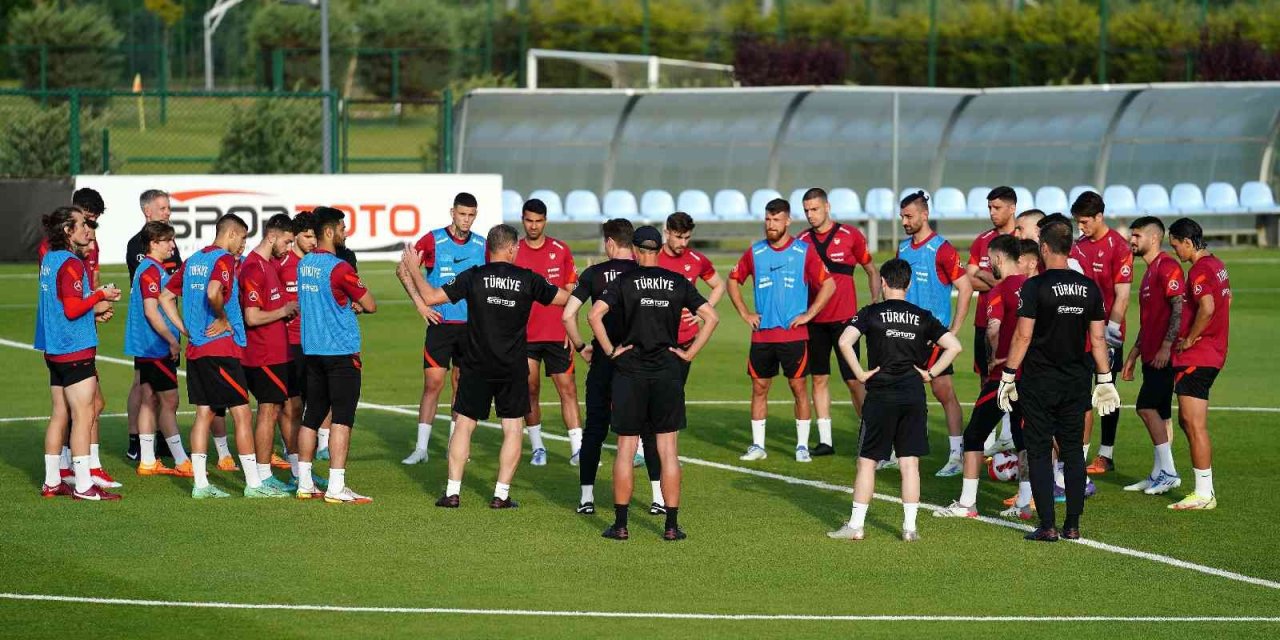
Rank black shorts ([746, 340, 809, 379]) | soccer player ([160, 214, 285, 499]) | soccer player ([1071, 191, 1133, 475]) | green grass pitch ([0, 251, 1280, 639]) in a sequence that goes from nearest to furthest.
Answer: green grass pitch ([0, 251, 1280, 639]), soccer player ([160, 214, 285, 499]), soccer player ([1071, 191, 1133, 475]), black shorts ([746, 340, 809, 379])

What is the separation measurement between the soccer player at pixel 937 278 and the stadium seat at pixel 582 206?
787 inches

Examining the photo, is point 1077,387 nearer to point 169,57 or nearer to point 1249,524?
point 1249,524

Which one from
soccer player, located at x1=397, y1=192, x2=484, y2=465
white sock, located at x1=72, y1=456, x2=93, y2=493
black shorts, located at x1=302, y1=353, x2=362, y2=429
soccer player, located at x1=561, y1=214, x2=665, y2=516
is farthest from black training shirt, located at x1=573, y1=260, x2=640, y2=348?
white sock, located at x1=72, y1=456, x2=93, y2=493

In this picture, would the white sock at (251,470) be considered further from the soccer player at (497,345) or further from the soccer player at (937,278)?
the soccer player at (937,278)

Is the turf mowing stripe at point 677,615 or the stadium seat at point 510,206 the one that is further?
the stadium seat at point 510,206

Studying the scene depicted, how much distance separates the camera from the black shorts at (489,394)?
11.8 m

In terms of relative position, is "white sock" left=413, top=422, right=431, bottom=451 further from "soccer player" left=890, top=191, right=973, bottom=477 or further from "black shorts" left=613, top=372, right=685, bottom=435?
"soccer player" left=890, top=191, right=973, bottom=477

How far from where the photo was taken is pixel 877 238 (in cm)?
3491

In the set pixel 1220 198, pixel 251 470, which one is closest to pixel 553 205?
pixel 1220 198

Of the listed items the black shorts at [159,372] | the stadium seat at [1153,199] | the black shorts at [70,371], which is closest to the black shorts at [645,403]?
the black shorts at [70,371]

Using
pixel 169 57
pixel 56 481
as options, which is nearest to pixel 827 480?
pixel 56 481

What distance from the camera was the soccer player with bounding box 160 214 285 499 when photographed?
475 inches

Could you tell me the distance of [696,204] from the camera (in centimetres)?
3478

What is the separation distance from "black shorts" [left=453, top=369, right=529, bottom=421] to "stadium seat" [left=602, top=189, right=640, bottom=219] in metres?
22.3
